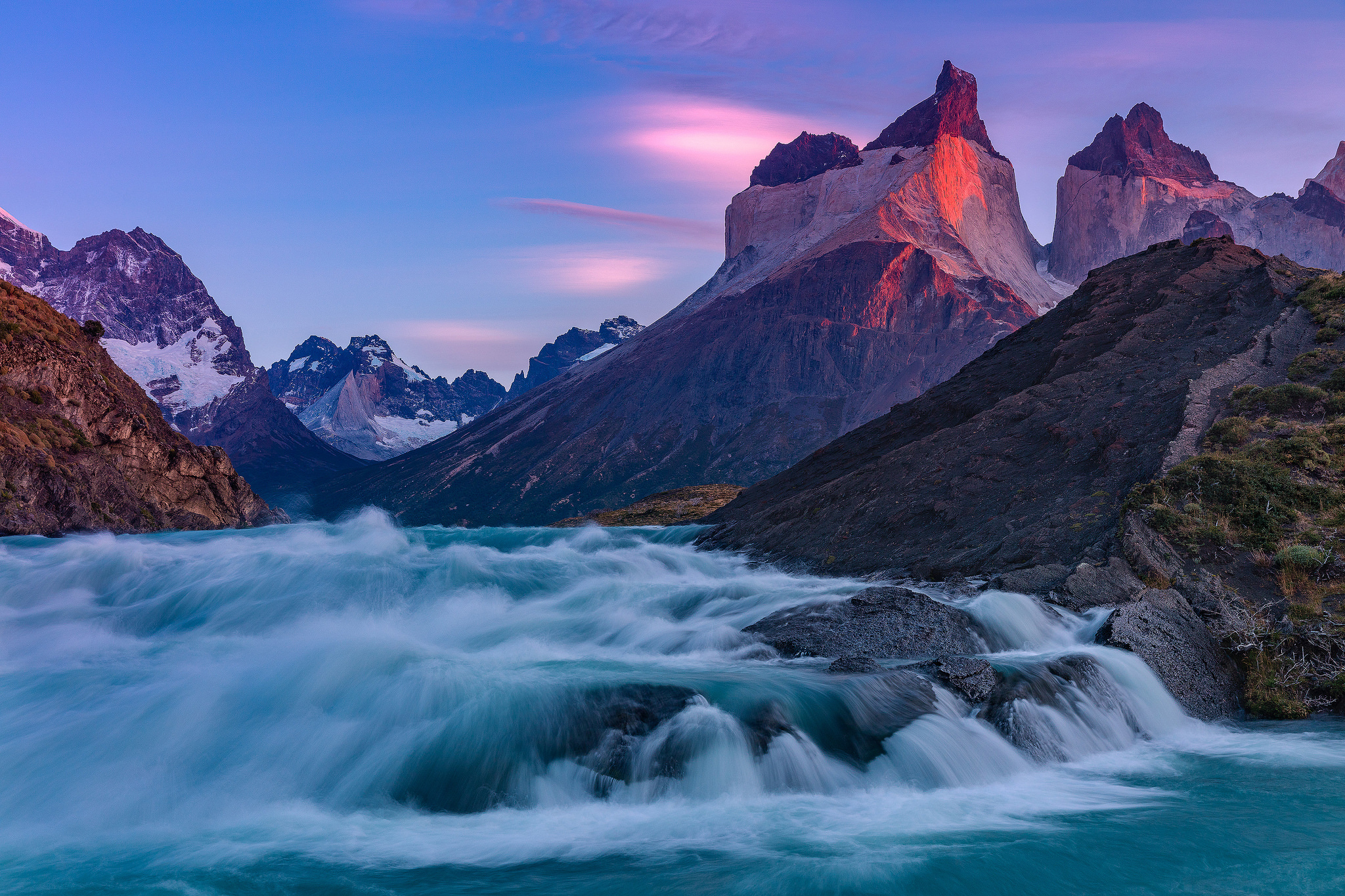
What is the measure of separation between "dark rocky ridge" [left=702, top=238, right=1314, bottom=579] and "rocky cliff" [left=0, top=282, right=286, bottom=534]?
4024 cm

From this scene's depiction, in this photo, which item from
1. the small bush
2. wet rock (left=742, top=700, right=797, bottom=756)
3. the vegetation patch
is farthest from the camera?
the vegetation patch

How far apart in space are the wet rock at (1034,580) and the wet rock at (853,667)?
685cm

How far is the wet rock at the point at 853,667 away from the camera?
55.4 feet

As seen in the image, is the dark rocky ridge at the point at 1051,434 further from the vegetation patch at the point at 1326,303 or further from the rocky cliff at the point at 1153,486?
the vegetation patch at the point at 1326,303

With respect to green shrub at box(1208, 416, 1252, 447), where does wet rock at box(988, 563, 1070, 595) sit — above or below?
below

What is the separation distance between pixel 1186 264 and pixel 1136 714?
41.2m

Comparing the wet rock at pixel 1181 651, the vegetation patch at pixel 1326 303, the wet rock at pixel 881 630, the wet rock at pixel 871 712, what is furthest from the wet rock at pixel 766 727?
the vegetation patch at pixel 1326 303

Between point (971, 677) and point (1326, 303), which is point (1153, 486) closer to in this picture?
point (971, 677)

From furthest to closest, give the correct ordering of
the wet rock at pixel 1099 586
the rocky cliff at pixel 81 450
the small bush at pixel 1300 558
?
the rocky cliff at pixel 81 450 → the wet rock at pixel 1099 586 → the small bush at pixel 1300 558

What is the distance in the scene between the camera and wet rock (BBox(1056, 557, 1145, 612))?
70.1 ft

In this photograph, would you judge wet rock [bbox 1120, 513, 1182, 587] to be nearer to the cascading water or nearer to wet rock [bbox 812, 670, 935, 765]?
the cascading water

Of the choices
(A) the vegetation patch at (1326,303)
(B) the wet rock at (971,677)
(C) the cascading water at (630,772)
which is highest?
(A) the vegetation patch at (1326,303)

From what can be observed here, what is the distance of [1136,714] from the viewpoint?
675 inches

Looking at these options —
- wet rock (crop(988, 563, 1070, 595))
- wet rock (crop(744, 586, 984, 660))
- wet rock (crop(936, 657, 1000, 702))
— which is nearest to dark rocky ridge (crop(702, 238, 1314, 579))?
wet rock (crop(988, 563, 1070, 595))
